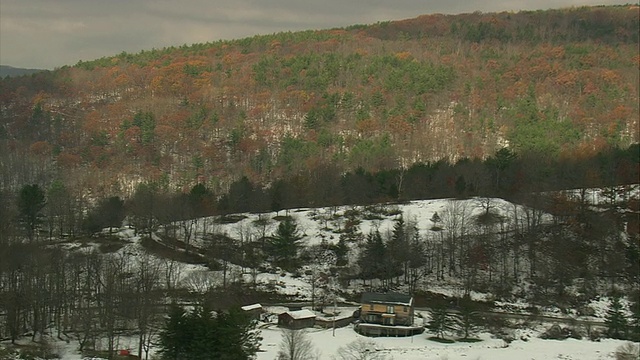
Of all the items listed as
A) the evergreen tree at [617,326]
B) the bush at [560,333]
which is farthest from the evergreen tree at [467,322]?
the evergreen tree at [617,326]

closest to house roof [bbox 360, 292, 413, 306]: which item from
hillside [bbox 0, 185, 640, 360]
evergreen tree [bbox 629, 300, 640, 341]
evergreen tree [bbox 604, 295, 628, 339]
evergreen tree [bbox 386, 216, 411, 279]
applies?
hillside [bbox 0, 185, 640, 360]

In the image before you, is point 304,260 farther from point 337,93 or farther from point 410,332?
point 337,93

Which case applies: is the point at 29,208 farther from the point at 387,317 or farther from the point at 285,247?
the point at 387,317

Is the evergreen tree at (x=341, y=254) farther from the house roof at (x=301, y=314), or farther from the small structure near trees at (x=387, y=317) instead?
the house roof at (x=301, y=314)

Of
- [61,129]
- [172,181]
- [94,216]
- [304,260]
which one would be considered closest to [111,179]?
[172,181]

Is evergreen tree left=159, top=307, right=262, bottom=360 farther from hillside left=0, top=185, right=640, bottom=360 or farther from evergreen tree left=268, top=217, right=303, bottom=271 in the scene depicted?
evergreen tree left=268, top=217, right=303, bottom=271

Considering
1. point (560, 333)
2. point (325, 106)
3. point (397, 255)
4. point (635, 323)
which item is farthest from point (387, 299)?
point (325, 106)
